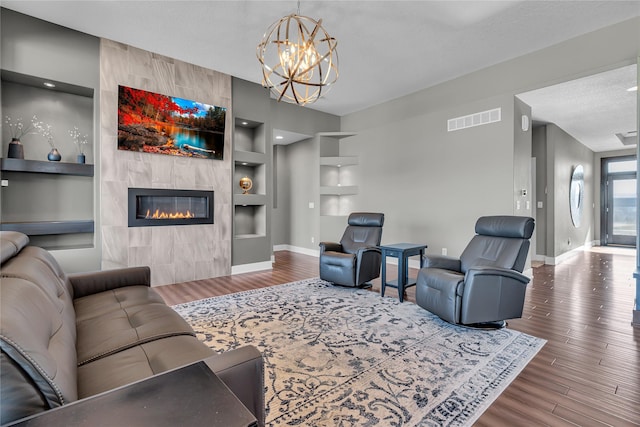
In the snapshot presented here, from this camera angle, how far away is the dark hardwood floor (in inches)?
68.6

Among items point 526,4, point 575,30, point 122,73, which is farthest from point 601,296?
point 122,73

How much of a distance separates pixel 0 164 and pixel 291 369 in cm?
394

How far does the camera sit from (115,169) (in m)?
4.05

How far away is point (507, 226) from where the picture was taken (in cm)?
323

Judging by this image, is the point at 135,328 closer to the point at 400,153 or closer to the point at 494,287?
the point at 494,287

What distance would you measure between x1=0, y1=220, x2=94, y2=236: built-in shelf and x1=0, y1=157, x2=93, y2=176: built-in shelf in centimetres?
61

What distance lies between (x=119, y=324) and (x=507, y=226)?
3.55m

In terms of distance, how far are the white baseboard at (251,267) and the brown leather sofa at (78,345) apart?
2.96 metres

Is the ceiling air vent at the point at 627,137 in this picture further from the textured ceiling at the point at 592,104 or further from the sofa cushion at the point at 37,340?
the sofa cushion at the point at 37,340

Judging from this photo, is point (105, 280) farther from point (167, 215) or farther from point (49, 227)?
point (167, 215)

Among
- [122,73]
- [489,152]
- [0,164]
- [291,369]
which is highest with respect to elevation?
[122,73]

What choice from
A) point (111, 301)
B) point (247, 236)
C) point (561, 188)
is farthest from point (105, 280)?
point (561, 188)

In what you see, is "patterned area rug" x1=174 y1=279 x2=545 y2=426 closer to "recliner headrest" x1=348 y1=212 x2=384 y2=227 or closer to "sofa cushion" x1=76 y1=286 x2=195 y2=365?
"sofa cushion" x1=76 y1=286 x2=195 y2=365

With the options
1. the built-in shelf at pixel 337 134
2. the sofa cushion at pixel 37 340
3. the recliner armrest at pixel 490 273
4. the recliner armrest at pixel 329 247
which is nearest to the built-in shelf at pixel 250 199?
the recliner armrest at pixel 329 247
